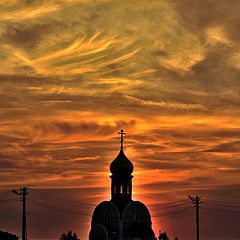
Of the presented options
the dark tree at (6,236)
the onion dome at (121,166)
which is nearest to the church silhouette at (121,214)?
the onion dome at (121,166)

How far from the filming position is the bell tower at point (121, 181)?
111875 mm

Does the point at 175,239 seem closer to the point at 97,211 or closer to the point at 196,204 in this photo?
the point at 97,211

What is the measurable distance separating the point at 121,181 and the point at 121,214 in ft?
15.4

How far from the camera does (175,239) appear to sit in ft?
393

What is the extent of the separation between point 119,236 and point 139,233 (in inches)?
107

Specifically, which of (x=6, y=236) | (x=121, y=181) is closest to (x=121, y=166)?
(x=121, y=181)

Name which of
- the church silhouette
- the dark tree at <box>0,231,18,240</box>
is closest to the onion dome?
the church silhouette

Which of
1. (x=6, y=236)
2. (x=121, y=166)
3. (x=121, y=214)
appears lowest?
(x=6, y=236)

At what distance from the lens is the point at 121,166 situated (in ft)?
367

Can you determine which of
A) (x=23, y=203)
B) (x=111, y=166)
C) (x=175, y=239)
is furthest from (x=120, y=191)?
(x=23, y=203)

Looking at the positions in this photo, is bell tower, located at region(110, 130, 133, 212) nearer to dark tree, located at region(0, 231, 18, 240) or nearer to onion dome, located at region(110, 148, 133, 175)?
onion dome, located at region(110, 148, 133, 175)

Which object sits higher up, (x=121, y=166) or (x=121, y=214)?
(x=121, y=166)

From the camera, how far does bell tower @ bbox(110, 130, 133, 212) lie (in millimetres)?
111875

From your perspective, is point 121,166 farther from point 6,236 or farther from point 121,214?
point 6,236
